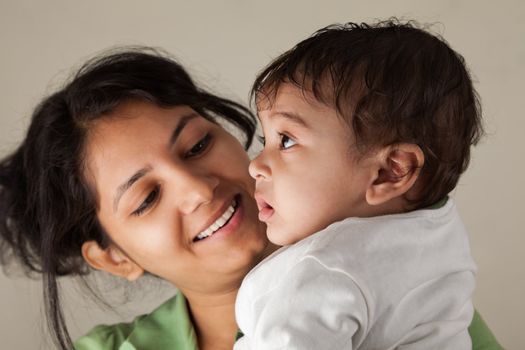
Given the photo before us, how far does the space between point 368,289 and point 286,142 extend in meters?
0.31

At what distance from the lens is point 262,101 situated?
1310 millimetres

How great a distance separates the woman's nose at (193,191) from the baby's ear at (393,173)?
38 cm

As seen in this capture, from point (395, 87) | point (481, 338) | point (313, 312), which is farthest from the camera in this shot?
point (481, 338)

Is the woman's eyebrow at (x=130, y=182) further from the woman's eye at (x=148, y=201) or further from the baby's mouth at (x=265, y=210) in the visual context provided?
the baby's mouth at (x=265, y=210)

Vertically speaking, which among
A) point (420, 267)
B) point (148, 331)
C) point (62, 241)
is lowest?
point (148, 331)

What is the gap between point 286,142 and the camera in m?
1.28

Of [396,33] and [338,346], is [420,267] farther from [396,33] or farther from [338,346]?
[396,33]

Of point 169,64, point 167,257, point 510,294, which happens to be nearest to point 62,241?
point 167,257

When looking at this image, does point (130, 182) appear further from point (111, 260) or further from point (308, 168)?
point (308, 168)

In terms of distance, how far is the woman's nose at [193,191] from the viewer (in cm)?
149

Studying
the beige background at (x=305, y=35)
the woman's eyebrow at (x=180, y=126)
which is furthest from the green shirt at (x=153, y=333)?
the woman's eyebrow at (x=180, y=126)

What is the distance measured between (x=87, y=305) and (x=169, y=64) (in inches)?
40.5

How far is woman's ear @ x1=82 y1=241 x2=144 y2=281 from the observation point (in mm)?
1794

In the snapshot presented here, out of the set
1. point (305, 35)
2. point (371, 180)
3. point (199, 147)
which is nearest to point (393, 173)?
point (371, 180)
